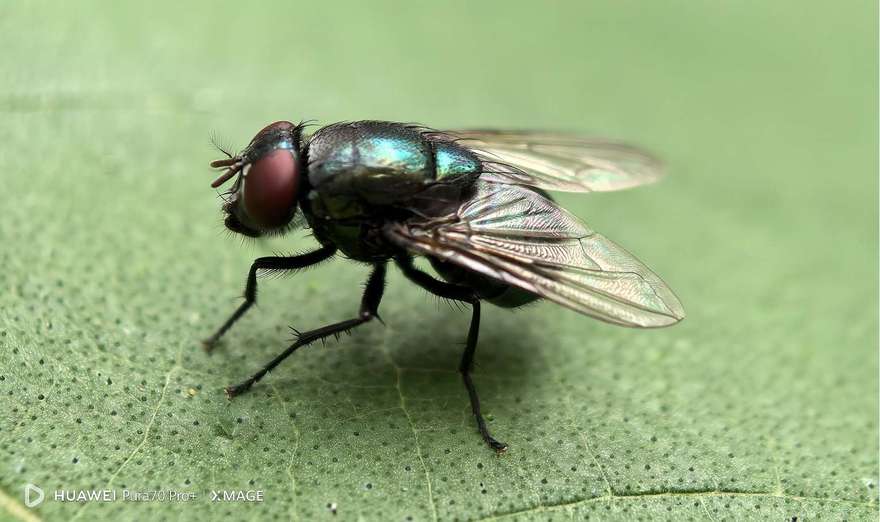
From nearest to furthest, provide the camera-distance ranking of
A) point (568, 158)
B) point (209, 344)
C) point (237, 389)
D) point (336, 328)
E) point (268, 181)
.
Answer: point (268, 181), point (237, 389), point (336, 328), point (209, 344), point (568, 158)

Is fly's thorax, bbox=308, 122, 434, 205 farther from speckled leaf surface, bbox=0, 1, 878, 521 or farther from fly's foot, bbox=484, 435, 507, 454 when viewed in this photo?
fly's foot, bbox=484, 435, 507, 454

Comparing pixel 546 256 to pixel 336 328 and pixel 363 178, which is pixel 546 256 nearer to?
pixel 363 178

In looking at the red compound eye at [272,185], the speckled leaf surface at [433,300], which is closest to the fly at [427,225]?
the red compound eye at [272,185]

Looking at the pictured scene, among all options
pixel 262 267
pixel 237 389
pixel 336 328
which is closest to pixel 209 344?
pixel 237 389

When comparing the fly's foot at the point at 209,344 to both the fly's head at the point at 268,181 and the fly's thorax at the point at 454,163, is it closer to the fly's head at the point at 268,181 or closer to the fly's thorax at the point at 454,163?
the fly's head at the point at 268,181

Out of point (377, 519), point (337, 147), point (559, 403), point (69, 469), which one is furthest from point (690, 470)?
point (69, 469)

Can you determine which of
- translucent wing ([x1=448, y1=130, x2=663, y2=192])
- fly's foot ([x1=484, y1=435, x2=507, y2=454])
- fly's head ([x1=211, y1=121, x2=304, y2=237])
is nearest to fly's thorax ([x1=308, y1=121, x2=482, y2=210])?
fly's head ([x1=211, y1=121, x2=304, y2=237])
